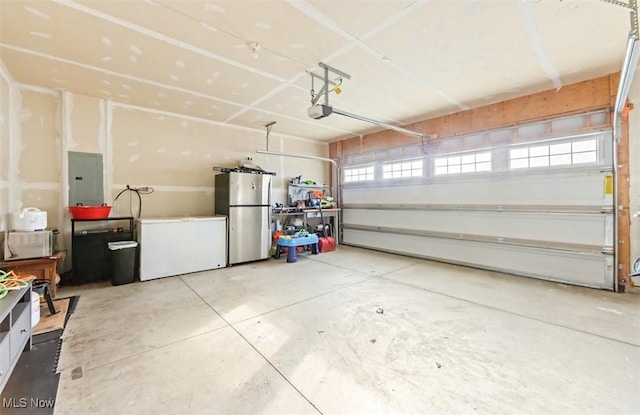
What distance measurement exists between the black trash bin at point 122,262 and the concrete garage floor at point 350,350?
18cm

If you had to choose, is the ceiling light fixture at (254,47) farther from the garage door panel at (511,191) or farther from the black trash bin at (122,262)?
the garage door panel at (511,191)

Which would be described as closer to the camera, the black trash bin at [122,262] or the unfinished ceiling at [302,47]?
the unfinished ceiling at [302,47]

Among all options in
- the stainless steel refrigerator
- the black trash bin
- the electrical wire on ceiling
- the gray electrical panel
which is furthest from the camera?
the stainless steel refrigerator

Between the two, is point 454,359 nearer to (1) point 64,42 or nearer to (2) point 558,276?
(2) point 558,276

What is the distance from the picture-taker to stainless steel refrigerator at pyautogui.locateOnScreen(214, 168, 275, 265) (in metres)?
4.91

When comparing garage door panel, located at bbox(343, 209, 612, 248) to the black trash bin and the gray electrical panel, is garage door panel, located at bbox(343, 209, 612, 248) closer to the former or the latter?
the black trash bin

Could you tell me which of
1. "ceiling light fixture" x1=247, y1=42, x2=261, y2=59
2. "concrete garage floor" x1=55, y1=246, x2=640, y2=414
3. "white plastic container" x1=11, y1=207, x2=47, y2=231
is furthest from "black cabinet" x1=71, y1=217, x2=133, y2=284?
"ceiling light fixture" x1=247, y1=42, x2=261, y2=59

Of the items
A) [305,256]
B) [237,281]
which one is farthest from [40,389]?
[305,256]

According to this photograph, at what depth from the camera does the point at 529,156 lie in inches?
164

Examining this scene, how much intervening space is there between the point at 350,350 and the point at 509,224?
147 inches

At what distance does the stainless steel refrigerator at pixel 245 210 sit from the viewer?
4914mm

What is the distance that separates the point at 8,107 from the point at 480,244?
24.0 feet

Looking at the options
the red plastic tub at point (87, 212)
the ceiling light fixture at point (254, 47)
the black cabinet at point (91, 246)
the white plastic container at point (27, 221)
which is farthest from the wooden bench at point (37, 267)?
the ceiling light fixture at point (254, 47)

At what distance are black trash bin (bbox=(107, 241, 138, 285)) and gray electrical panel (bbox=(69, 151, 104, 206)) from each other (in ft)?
2.91
